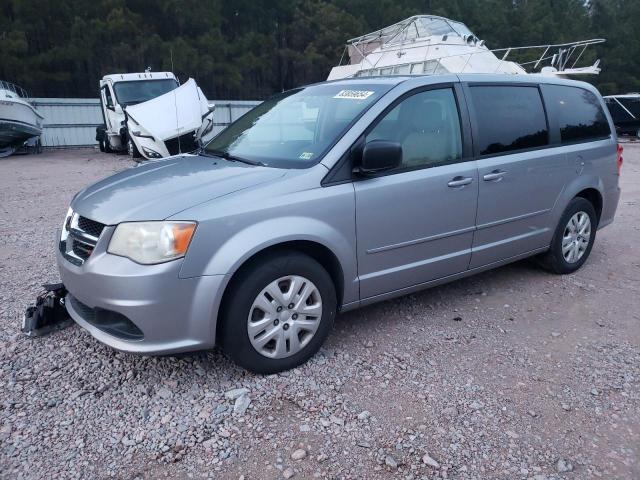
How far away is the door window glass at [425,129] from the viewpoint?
347 cm

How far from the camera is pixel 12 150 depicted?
57.9ft

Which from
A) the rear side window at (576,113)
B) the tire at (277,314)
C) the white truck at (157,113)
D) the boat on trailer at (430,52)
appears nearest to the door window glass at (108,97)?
the white truck at (157,113)

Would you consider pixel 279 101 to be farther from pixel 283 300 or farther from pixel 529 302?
pixel 529 302

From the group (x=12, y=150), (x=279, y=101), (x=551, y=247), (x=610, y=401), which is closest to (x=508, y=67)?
(x=551, y=247)

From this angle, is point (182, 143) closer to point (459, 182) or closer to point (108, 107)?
point (108, 107)

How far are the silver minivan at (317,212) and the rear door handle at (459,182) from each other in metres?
0.01

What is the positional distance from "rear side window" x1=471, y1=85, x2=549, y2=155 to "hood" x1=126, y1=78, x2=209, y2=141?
9.69 metres

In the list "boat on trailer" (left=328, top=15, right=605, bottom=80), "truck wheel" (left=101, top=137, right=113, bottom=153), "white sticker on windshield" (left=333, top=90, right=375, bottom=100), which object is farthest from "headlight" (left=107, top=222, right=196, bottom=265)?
"truck wheel" (left=101, top=137, right=113, bottom=153)

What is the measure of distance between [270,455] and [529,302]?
269 cm

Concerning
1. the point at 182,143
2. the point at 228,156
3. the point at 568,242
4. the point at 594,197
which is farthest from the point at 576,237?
the point at 182,143

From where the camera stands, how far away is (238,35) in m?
27.7

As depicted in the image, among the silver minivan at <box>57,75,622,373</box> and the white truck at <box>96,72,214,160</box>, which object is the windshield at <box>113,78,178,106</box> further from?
the silver minivan at <box>57,75,622,373</box>

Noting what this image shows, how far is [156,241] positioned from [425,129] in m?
2.00

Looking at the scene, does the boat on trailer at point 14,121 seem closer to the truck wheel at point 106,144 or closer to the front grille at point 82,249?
the truck wheel at point 106,144
